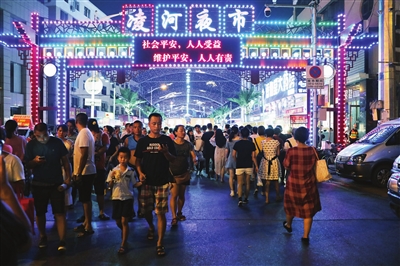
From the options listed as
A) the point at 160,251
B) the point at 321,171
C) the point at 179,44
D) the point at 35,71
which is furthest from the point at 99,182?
the point at 35,71

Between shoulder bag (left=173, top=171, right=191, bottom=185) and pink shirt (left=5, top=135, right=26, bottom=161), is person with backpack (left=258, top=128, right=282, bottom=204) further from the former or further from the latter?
pink shirt (left=5, top=135, right=26, bottom=161)

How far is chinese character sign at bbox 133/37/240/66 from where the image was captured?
15469 millimetres

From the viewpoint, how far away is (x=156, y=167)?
17.7 ft

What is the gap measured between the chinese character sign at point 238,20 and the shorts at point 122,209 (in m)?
11.8

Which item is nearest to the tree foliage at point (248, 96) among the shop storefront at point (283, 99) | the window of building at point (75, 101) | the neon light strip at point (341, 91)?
the shop storefront at point (283, 99)

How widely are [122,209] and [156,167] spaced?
0.78 metres

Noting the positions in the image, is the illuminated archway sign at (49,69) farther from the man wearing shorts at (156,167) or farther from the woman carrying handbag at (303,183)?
the woman carrying handbag at (303,183)

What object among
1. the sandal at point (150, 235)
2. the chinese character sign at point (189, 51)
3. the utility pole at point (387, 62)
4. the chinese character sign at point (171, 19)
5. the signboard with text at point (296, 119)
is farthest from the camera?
the signboard with text at point (296, 119)

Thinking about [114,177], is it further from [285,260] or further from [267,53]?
[267,53]

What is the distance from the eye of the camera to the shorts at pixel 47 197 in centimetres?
536

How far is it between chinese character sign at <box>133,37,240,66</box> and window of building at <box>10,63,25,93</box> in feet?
66.1

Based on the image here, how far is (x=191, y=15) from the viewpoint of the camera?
15.9 m

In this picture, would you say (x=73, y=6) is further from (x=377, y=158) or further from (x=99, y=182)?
(x=99, y=182)

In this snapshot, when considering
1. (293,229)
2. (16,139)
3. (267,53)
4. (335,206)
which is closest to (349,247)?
(293,229)
